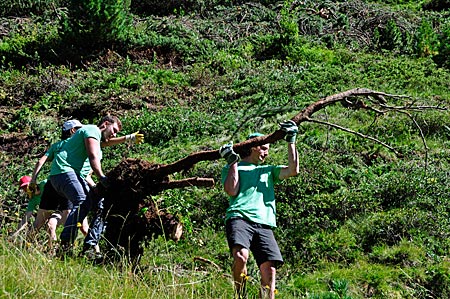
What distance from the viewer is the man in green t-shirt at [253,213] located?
454 centimetres

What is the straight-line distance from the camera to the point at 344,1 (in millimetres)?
18172

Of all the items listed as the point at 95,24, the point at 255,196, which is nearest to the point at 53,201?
the point at 255,196

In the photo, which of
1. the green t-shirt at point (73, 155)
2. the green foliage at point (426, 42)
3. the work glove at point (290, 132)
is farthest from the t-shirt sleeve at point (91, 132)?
the green foliage at point (426, 42)

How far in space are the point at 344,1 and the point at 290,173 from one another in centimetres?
1433

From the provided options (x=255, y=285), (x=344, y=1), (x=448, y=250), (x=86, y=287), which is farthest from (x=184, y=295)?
(x=344, y=1)

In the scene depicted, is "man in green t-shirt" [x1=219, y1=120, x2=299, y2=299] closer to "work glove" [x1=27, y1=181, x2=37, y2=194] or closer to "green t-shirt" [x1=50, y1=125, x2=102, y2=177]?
"green t-shirt" [x1=50, y1=125, x2=102, y2=177]

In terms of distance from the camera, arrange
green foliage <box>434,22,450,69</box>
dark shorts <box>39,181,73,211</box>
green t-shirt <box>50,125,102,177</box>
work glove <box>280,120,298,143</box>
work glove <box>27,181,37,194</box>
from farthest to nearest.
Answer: green foliage <box>434,22,450,69</box>, work glove <box>27,181,37,194</box>, dark shorts <box>39,181,73,211</box>, green t-shirt <box>50,125,102,177</box>, work glove <box>280,120,298,143</box>

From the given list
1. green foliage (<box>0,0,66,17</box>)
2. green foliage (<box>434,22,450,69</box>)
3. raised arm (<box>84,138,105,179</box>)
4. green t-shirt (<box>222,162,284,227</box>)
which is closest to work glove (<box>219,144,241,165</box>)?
green t-shirt (<box>222,162,284,227</box>)

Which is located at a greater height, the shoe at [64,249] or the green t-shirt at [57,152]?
the green t-shirt at [57,152]

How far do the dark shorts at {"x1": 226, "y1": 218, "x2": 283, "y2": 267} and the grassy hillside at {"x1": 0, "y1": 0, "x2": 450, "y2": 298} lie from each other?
34 cm

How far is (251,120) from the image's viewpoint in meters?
9.84

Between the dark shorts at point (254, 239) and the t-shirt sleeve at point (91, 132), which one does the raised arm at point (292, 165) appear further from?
the t-shirt sleeve at point (91, 132)

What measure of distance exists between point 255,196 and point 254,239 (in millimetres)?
335

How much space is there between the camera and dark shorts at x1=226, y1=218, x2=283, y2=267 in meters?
4.58
